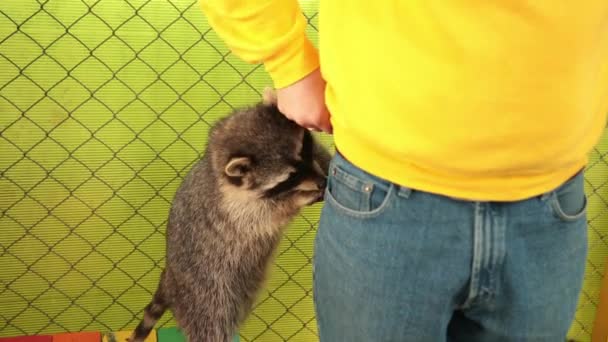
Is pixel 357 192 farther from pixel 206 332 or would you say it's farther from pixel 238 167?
pixel 206 332

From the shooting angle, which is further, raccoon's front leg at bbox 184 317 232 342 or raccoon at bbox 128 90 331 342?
raccoon's front leg at bbox 184 317 232 342

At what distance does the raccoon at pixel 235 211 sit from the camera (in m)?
1.50

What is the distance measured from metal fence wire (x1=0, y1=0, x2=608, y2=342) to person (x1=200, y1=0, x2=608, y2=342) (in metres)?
1.02

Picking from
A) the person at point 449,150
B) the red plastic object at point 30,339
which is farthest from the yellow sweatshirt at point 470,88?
the red plastic object at point 30,339

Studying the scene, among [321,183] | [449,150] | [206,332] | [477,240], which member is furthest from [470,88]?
[206,332]

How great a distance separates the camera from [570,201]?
823mm

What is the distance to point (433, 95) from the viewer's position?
703 mm

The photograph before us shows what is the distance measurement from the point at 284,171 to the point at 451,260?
0.80 m

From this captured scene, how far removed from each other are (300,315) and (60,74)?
1.33 m

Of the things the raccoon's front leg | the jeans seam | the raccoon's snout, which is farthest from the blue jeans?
the raccoon's front leg

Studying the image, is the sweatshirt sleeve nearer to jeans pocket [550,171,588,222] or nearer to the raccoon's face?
jeans pocket [550,171,588,222]

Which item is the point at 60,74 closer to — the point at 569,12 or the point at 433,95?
the point at 433,95

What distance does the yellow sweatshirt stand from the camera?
67 cm

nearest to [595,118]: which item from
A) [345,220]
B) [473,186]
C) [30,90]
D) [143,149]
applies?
[473,186]
